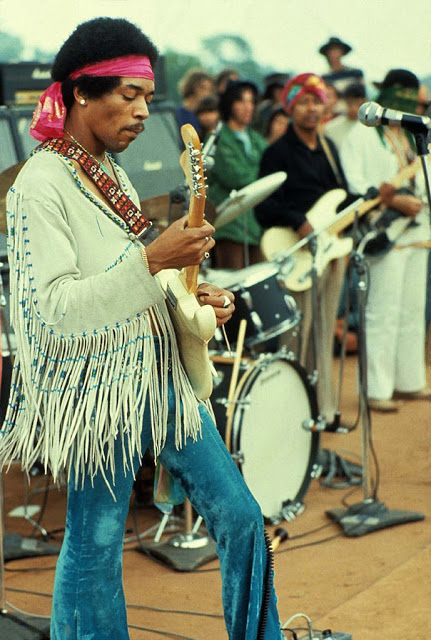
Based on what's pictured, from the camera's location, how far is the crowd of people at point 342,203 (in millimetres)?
5898

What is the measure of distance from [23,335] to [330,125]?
263 inches

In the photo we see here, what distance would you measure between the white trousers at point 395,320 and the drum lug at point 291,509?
1940 millimetres

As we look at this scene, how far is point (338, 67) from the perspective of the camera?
10.1m

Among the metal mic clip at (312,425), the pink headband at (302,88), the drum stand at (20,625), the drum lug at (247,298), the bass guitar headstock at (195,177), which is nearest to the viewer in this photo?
the bass guitar headstock at (195,177)

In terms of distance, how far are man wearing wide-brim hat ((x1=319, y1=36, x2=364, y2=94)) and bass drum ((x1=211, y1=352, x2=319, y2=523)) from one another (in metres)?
5.64

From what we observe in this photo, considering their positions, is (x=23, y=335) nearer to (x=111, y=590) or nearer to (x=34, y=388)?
(x=34, y=388)

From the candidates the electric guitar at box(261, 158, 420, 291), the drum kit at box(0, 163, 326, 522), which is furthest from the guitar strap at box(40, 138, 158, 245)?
the electric guitar at box(261, 158, 420, 291)

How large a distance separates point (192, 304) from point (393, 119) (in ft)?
3.18

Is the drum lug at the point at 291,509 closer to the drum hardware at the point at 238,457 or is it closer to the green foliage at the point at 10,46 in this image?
the drum hardware at the point at 238,457

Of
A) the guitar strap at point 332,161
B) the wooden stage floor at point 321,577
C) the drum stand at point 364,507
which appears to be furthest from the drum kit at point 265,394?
the guitar strap at point 332,161

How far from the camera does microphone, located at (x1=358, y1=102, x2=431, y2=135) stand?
2816mm

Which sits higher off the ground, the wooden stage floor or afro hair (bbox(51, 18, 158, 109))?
afro hair (bbox(51, 18, 158, 109))

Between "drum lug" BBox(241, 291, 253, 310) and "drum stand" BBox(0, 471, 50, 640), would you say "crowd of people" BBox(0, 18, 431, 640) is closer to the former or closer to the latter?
"drum stand" BBox(0, 471, 50, 640)

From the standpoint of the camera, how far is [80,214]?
231 centimetres
